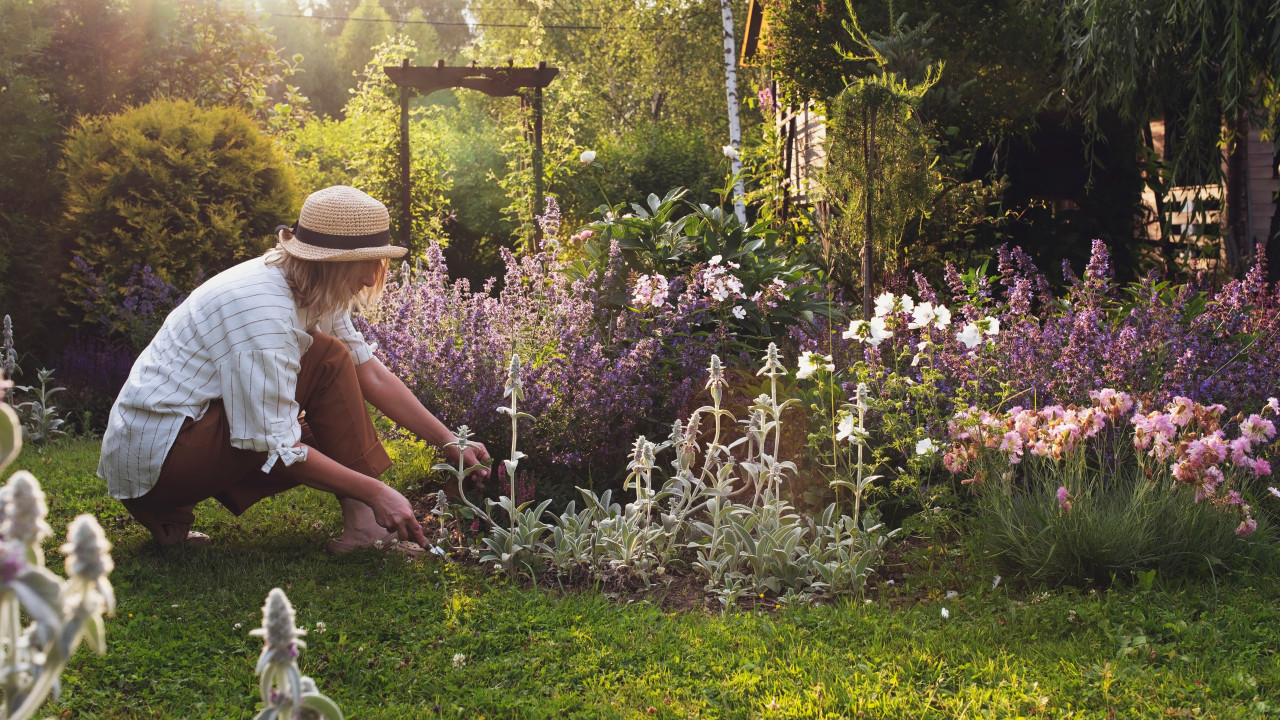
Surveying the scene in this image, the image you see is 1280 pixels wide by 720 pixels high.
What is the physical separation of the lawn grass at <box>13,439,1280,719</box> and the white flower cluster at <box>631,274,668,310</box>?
1.54 m

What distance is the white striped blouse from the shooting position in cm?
280

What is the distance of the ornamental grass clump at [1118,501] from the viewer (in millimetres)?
2912

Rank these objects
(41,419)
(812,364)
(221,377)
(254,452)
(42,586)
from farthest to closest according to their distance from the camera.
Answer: (41,419), (812,364), (254,452), (221,377), (42,586)

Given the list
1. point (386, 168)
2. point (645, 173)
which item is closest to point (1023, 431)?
point (386, 168)

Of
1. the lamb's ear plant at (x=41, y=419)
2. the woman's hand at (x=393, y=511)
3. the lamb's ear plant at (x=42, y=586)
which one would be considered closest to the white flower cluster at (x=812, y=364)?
the woman's hand at (x=393, y=511)

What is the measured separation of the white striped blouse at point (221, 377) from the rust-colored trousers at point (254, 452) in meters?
0.06

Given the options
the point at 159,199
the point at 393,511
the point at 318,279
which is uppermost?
the point at 159,199

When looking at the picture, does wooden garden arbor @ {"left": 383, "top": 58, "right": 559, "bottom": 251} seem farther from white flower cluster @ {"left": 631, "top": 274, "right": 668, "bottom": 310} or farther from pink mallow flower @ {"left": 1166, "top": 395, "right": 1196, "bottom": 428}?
pink mallow flower @ {"left": 1166, "top": 395, "right": 1196, "bottom": 428}

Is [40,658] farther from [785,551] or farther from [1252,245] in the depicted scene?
[1252,245]

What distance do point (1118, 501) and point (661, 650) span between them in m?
1.60

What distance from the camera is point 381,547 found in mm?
3287

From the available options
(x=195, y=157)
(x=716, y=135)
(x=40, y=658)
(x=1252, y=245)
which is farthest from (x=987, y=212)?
(x=716, y=135)

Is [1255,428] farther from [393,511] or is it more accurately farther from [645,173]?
[645,173]

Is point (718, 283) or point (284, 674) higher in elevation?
point (718, 283)
